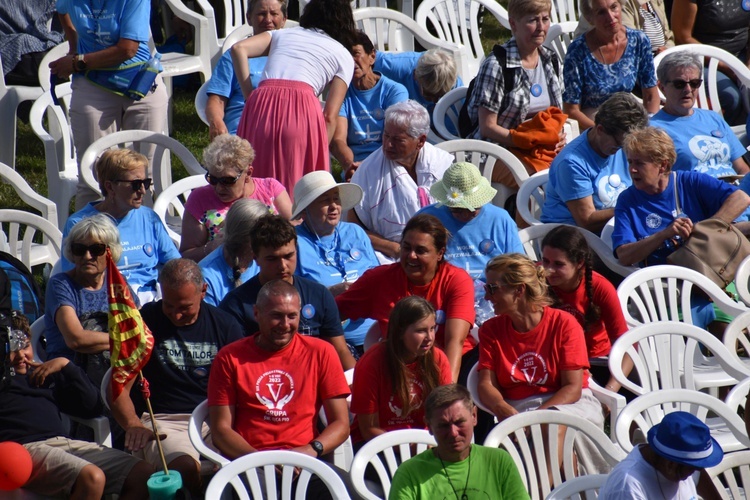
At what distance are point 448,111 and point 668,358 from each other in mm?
2969

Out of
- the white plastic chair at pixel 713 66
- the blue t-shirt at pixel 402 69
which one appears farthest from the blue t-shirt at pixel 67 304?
the white plastic chair at pixel 713 66

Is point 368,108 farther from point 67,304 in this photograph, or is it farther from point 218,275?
point 67,304

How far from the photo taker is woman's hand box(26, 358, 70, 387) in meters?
4.71

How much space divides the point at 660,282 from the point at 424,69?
8.73ft

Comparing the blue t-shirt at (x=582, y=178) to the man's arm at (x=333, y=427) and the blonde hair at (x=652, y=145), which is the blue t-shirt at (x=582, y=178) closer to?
the blonde hair at (x=652, y=145)

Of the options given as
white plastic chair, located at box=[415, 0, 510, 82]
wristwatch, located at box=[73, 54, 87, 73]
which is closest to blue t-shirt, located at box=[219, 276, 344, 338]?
wristwatch, located at box=[73, 54, 87, 73]

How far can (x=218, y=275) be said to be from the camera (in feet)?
17.9

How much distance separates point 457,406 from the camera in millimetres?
4020

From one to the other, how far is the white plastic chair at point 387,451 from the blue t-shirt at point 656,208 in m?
2.10

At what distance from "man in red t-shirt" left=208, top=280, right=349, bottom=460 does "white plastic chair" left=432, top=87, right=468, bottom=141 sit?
3.08 metres

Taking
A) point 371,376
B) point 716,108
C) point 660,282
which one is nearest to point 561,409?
point 371,376

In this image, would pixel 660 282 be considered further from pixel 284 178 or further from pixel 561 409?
pixel 284 178

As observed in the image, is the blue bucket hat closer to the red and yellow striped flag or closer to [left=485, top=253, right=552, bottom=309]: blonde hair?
[left=485, top=253, right=552, bottom=309]: blonde hair

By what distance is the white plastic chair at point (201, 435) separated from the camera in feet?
14.2
